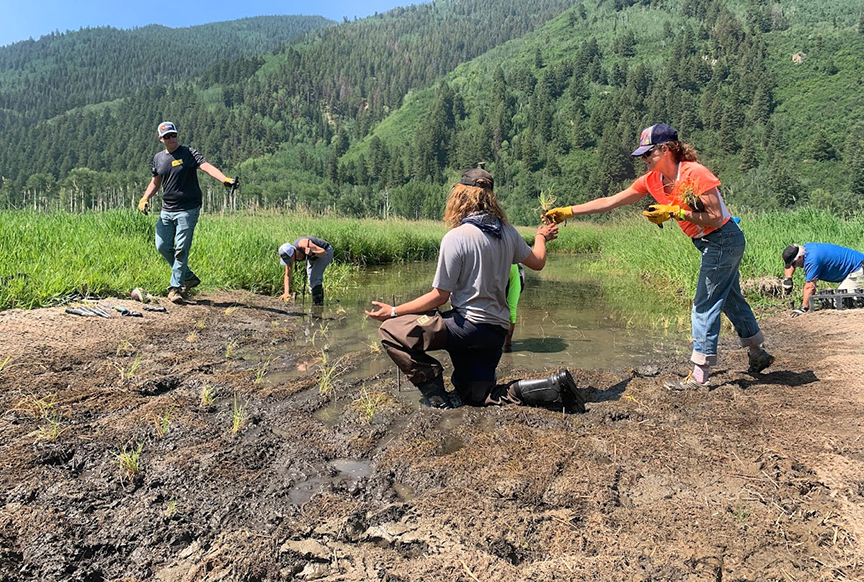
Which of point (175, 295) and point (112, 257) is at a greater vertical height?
point (112, 257)

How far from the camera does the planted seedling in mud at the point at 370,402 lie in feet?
11.8

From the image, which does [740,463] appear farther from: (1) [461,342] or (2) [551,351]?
(2) [551,351]

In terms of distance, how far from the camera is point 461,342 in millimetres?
3881

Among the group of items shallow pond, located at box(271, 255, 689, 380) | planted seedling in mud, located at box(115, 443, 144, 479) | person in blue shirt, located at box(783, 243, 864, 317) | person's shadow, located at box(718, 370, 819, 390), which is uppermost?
person in blue shirt, located at box(783, 243, 864, 317)

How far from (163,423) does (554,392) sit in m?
2.42

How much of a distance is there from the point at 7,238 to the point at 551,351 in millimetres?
6620

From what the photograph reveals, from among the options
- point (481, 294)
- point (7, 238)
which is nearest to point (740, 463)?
point (481, 294)

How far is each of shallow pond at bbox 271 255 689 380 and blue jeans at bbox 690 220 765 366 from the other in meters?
1.09

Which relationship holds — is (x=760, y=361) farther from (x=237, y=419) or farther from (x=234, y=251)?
(x=234, y=251)

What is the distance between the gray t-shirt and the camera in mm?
3709

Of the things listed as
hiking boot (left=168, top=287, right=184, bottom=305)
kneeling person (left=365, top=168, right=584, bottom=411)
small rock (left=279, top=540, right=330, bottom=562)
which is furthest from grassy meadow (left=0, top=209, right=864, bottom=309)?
small rock (left=279, top=540, right=330, bottom=562)

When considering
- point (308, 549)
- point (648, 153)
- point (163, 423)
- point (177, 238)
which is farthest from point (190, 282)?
point (308, 549)

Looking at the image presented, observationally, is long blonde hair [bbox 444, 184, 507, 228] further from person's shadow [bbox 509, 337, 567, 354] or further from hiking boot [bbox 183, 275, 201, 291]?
hiking boot [bbox 183, 275, 201, 291]

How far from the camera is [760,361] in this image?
4.50 metres
